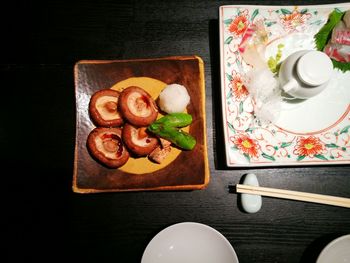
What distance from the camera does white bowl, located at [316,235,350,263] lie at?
126 cm

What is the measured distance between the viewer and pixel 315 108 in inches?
58.5

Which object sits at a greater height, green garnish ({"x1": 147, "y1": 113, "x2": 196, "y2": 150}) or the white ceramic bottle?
the white ceramic bottle

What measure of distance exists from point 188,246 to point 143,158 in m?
0.55

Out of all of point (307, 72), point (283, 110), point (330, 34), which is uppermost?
point (330, 34)

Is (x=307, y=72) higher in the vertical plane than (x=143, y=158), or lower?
higher

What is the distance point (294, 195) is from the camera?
141 centimetres

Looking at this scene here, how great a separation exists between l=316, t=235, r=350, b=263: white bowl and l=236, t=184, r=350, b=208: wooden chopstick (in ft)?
0.68

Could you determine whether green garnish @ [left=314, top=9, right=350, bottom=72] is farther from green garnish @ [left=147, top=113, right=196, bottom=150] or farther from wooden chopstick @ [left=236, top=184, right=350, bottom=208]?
green garnish @ [left=147, top=113, right=196, bottom=150]

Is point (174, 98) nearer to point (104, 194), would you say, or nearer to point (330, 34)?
point (104, 194)

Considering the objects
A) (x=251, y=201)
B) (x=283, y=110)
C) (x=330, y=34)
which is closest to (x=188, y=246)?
(x=251, y=201)

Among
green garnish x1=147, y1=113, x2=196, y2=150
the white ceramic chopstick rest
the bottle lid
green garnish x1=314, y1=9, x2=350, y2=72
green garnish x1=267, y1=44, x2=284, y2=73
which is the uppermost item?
green garnish x1=314, y1=9, x2=350, y2=72

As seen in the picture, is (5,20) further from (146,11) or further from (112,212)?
(112,212)

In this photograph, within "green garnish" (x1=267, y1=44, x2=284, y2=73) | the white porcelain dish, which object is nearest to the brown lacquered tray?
the white porcelain dish

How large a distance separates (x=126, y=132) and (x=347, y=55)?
4.44ft
